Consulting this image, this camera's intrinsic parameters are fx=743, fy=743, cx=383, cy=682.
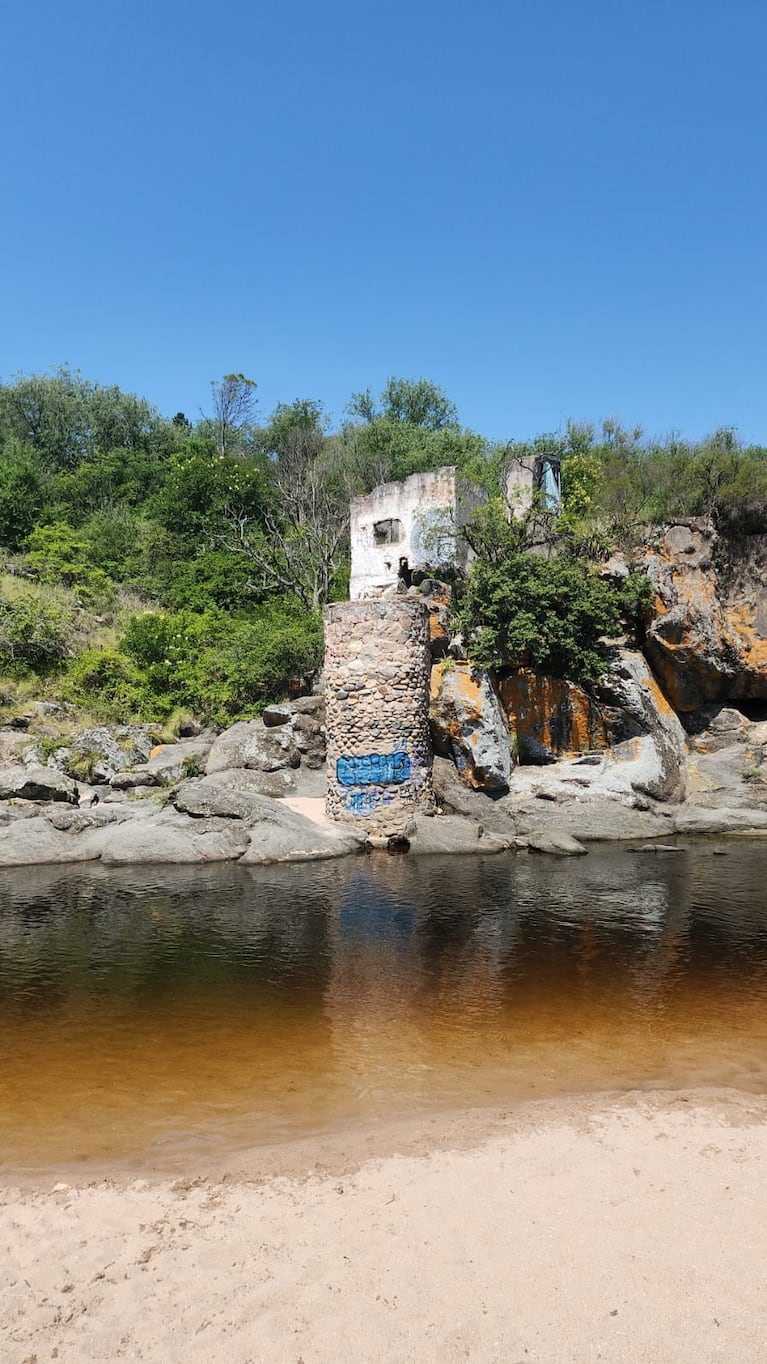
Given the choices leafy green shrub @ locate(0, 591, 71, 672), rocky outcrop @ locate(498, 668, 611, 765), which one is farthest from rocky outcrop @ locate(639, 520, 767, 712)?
leafy green shrub @ locate(0, 591, 71, 672)

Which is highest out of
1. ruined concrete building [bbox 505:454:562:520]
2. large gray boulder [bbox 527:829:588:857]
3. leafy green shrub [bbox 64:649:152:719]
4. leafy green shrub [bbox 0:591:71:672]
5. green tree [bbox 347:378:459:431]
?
green tree [bbox 347:378:459:431]

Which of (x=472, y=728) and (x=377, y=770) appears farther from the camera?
(x=472, y=728)

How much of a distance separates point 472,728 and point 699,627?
8843 millimetres

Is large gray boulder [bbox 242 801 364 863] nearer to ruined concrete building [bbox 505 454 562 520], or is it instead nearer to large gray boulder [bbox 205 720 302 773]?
large gray boulder [bbox 205 720 302 773]

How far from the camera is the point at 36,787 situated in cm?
1958

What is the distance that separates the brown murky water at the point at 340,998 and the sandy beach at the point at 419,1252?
29.6 inches

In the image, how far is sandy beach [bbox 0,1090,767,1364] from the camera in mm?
3914

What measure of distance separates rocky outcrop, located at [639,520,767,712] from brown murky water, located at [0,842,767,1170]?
10.6 metres

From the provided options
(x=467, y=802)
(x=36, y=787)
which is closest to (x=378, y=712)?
(x=467, y=802)

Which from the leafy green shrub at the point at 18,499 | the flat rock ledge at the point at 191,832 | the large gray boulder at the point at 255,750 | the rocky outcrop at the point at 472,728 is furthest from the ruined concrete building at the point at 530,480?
the leafy green shrub at the point at 18,499

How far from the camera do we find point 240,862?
55.2 feet

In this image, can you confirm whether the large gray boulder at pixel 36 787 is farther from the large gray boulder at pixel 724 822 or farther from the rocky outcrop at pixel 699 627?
the rocky outcrop at pixel 699 627

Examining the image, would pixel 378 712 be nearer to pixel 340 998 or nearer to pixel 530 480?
pixel 340 998

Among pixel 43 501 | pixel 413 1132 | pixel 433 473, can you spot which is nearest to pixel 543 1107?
pixel 413 1132
